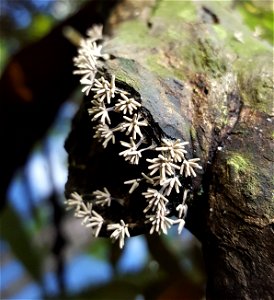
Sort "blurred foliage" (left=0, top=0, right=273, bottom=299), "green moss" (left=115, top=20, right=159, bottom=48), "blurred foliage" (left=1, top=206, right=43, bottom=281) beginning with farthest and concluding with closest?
"blurred foliage" (left=1, top=206, right=43, bottom=281)
"blurred foliage" (left=0, top=0, right=273, bottom=299)
"green moss" (left=115, top=20, right=159, bottom=48)

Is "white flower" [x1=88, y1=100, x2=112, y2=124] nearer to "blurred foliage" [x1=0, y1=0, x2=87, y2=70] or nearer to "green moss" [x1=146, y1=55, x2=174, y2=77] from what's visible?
"green moss" [x1=146, y1=55, x2=174, y2=77]

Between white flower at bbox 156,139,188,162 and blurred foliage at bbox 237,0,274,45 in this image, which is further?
blurred foliage at bbox 237,0,274,45

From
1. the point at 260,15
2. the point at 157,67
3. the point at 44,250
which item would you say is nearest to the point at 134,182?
the point at 157,67

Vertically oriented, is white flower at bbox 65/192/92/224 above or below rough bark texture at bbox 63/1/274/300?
below

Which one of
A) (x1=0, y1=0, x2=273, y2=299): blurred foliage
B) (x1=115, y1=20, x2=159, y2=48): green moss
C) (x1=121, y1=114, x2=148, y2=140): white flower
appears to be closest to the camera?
(x1=121, y1=114, x2=148, y2=140): white flower

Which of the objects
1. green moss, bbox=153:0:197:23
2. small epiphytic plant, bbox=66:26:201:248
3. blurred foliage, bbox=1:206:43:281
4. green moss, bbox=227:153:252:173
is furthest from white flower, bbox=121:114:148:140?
blurred foliage, bbox=1:206:43:281

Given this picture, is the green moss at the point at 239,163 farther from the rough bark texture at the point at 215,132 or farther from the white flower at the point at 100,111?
the white flower at the point at 100,111

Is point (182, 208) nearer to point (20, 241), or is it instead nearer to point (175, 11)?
point (175, 11)

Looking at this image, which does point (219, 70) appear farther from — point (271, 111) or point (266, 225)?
point (266, 225)
